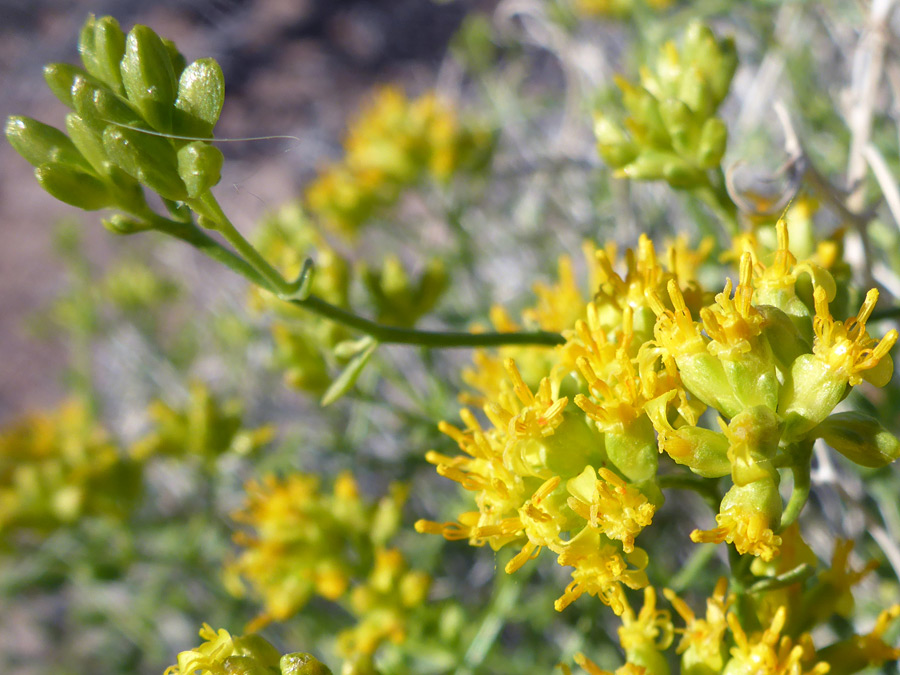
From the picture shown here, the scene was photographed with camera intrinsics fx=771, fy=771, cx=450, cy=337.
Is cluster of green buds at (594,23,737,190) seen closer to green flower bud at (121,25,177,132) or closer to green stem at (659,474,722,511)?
green stem at (659,474,722,511)

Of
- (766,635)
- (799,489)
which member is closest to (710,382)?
(799,489)

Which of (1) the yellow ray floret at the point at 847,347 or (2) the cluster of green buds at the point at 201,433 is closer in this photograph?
(1) the yellow ray floret at the point at 847,347

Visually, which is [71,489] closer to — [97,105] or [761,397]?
[97,105]

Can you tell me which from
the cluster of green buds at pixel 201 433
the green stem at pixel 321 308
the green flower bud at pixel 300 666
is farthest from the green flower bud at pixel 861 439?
the cluster of green buds at pixel 201 433

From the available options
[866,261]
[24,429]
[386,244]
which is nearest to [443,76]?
[386,244]

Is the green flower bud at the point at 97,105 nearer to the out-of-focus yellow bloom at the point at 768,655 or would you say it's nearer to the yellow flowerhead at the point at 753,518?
the yellow flowerhead at the point at 753,518

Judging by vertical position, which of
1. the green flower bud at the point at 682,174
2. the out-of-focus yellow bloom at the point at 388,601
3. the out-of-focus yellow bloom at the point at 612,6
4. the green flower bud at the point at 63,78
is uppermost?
the green flower bud at the point at 63,78

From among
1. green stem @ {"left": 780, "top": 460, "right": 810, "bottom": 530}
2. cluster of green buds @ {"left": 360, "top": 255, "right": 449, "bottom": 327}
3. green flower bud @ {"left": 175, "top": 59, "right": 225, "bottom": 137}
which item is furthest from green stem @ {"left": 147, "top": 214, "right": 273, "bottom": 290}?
cluster of green buds @ {"left": 360, "top": 255, "right": 449, "bottom": 327}
